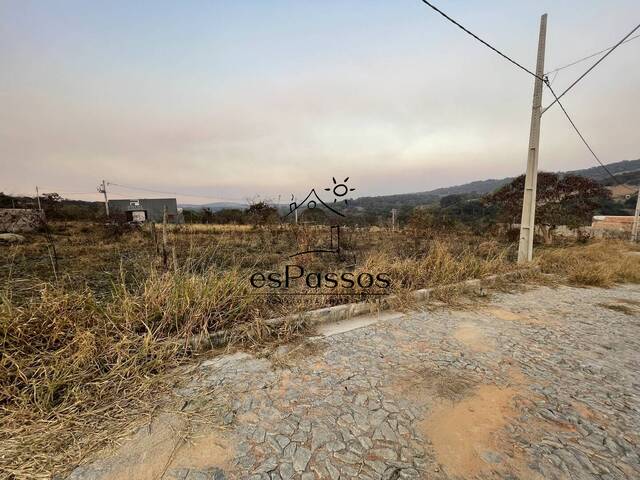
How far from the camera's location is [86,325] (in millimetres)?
2264

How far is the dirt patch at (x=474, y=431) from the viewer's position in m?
1.35

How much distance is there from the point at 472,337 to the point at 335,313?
1.48 meters

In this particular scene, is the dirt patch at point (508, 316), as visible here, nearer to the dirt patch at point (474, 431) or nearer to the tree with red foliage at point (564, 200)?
the dirt patch at point (474, 431)

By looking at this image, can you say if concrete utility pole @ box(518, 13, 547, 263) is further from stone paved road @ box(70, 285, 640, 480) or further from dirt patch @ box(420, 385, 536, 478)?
dirt patch @ box(420, 385, 536, 478)

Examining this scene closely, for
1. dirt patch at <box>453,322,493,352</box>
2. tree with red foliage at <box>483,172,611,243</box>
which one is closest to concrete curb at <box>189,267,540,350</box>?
dirt patch at <box>453,322,493,352</box>

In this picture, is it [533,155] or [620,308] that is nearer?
[620,308]

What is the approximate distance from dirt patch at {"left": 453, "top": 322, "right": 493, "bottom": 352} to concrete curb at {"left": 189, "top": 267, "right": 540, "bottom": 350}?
85cm

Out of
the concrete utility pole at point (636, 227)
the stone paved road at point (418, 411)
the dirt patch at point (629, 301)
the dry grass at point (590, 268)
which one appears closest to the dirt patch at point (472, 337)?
the stone paved road at point (418, 411)

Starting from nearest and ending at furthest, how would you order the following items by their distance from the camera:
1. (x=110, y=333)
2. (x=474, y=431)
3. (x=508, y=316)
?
(x=474, y=431), (x=110, y=333), (x=508, y=316)

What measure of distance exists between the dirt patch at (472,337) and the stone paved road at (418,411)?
0.08 feet

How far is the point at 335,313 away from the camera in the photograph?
328cm

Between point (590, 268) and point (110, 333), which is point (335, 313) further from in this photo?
point (590, 268)

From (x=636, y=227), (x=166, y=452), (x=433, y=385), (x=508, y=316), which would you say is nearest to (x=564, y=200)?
(x=636, y=227)

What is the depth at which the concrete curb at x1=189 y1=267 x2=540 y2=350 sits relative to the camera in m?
2.52
